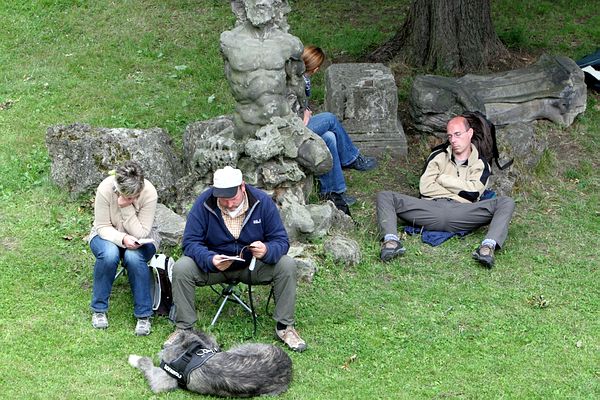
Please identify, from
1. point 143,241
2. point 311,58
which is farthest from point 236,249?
point 311,58

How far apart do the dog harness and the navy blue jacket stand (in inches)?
30.0

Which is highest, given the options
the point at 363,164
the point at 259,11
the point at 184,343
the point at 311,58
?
the point at 259,11

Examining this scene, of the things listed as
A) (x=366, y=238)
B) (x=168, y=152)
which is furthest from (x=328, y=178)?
(x=168, y=152)

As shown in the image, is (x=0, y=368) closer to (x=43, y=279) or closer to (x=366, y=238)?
(x=43, y=279)

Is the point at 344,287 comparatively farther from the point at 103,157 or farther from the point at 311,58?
the point at 103,157

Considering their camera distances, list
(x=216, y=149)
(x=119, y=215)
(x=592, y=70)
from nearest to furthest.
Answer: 1. (x=119, y=215)
2. (x=216, y=149)
3. (x=592, y=70)

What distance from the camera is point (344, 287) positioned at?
9.15m

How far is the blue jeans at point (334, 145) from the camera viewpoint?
10633 millimetres

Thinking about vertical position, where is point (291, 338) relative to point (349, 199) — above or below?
above

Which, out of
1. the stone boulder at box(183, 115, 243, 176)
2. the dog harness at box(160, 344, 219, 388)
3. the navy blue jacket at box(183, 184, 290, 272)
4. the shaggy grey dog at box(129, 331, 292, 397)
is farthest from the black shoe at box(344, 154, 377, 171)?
the dog harness at box(160, 344, 219, 388)

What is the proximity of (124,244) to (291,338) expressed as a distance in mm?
1515

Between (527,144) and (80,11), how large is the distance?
7901 mm

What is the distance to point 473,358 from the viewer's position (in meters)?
8.01

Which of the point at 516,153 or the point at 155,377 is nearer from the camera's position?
the point at 155,377
